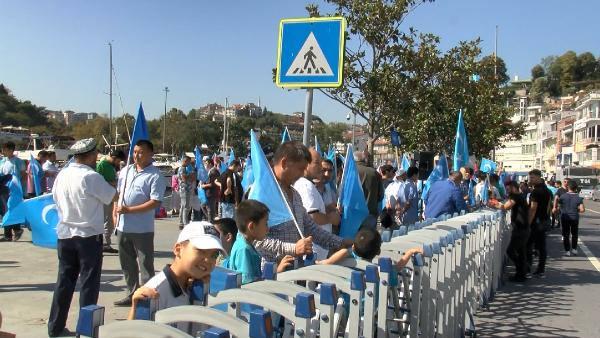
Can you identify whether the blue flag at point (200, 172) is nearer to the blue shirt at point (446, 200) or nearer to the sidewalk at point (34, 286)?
the sidewalk at point (34, 286)

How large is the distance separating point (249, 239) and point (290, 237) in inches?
27.8

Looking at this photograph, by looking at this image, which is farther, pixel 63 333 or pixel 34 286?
pixel 34 286

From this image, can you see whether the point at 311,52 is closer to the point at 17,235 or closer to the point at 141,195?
the point at 141,195

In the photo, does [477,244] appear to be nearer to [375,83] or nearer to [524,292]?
[524,292]

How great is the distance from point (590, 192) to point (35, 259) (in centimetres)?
5507

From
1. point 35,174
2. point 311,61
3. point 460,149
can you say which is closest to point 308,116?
point 311,61

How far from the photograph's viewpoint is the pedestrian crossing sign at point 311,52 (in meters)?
5.39

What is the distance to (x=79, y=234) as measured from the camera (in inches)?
203

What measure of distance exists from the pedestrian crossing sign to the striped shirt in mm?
1485

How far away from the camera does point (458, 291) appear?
5.52m

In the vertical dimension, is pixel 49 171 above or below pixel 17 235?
above

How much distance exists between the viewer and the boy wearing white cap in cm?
251

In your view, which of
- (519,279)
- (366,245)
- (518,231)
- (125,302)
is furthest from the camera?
(518,231)

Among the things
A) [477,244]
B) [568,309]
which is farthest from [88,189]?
[568,309]
